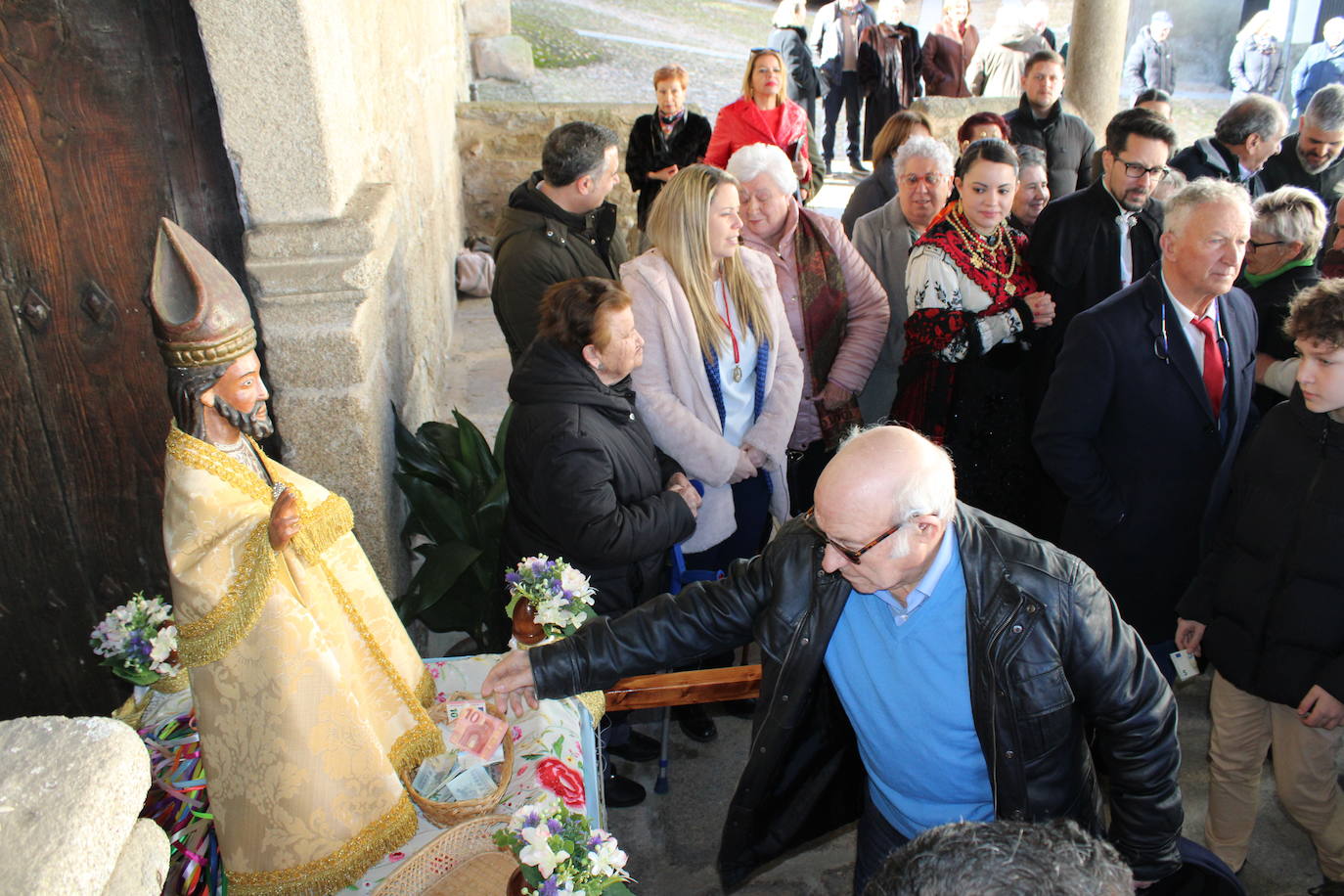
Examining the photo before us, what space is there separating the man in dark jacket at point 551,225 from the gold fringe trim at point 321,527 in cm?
181

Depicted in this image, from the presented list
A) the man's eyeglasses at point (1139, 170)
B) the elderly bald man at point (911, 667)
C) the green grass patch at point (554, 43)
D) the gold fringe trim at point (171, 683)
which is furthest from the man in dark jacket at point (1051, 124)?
the green grass patch at point (554, 43)

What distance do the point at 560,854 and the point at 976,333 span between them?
2.58 metres

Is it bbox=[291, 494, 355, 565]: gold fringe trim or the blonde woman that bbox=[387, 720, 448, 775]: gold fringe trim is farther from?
the blonde woman

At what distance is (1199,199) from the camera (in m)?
2.93

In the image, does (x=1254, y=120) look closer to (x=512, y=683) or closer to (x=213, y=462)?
(x=512, y=683)

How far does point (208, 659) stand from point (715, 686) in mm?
1205

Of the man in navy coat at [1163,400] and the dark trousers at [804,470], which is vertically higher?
the man in navy coat at [1163,400]

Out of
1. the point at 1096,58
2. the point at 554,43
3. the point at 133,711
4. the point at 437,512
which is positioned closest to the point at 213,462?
the point at 133,711

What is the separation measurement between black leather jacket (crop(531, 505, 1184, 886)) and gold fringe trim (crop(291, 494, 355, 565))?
A: 50 centimetres

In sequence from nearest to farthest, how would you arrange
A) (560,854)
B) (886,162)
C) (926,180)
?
(560,854) → (926,180) → (886,162)

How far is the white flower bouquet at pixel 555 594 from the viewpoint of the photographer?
2.49 meters

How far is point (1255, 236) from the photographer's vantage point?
3600mm

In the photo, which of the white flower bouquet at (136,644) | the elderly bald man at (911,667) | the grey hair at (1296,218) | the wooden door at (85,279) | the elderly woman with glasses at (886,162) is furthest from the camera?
the elderly woman with glasses at (886,162)

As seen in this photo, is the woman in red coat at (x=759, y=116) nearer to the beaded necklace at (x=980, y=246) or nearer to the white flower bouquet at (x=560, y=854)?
the beaded necklace at (x=980, y=246)
